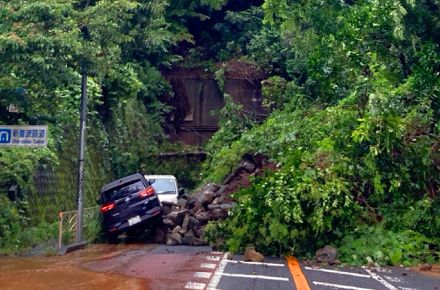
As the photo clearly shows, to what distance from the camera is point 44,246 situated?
20.1 m

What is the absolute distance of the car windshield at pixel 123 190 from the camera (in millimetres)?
21609

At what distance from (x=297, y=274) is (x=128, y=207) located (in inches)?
332

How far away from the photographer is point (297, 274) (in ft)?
45.9

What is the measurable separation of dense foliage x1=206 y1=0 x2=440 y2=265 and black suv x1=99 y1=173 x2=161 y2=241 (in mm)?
3406

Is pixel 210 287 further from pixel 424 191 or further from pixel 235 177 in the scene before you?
pixel 235 177

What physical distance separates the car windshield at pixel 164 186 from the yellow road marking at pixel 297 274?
10.7m

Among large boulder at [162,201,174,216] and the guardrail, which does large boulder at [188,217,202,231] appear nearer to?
large boulder at [162,201,174,216]

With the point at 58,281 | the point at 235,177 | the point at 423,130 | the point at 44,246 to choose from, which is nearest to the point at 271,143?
the point at 235,177

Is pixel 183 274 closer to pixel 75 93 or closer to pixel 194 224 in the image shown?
pixel 194 224

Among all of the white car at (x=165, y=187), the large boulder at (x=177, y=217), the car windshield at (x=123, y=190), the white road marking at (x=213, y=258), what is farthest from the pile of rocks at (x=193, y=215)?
the white road marking at (x=213, y=258)

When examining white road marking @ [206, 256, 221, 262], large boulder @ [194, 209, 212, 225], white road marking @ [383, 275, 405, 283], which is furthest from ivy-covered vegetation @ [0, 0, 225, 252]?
white road marking @ [383, 275, 405, 283]

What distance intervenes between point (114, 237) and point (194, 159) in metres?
14.2

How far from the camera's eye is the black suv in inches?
838

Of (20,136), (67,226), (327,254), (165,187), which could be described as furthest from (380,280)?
(165,187)
